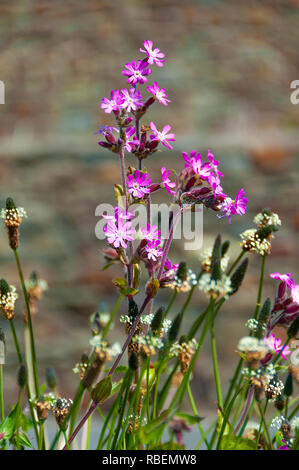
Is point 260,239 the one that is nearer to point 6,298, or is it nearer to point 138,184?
point 138,184

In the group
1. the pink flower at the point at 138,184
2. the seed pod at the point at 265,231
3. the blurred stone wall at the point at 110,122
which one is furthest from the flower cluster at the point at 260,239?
the blurred stone wall at the point at 110,122

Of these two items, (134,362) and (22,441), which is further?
(22,441)

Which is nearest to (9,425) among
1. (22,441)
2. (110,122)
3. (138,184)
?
(22,441)

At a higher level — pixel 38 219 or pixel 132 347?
pixel 38 219

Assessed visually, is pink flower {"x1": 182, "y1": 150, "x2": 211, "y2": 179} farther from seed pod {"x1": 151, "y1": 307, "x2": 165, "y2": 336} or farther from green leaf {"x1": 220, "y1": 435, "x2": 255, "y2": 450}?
green leaf {"x1": 220, "y1": 435, "x2": 255, "y2": 450}

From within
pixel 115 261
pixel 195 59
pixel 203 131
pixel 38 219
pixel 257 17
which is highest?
pixel 257 17
